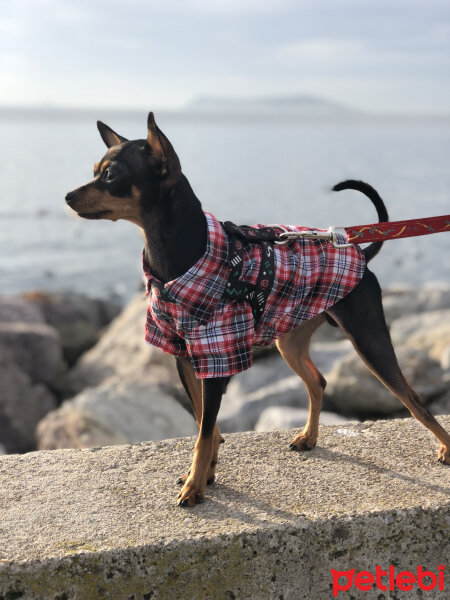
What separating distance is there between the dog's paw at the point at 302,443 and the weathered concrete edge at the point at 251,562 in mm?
874

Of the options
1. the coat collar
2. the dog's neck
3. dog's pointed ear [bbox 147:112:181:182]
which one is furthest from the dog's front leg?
dog's pointed ear [bbox 147:112:181:182]

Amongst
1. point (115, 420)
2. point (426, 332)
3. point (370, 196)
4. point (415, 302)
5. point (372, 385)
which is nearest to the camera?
point (370, 196)

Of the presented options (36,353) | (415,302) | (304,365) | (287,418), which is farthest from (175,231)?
(415,302)

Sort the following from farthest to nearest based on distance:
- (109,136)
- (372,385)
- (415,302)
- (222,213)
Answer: (222,213) < (415,302) < (372,385) < (109,136)

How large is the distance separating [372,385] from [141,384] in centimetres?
269

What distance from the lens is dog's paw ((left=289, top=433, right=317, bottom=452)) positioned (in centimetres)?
418

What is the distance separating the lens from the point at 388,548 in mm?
3359

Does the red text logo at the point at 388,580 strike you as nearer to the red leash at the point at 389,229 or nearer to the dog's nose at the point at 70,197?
the red leash at the point at 389,229

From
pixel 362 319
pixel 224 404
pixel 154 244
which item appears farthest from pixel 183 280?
pixel 224 404

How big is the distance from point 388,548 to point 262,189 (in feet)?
125

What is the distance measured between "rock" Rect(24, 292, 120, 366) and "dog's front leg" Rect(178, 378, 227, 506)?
8851 mm

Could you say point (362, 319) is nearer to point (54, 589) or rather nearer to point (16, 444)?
point (54, 589)

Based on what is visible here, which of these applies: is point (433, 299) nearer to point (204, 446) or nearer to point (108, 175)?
point (204, 446)

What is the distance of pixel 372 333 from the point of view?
3.75 metres
